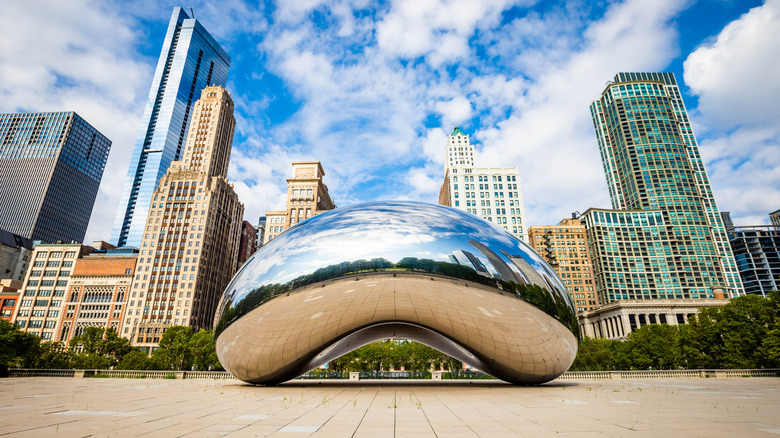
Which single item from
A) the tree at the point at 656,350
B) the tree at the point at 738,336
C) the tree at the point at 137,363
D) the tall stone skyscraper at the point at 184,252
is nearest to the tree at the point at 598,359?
the tree at the point at 656,350

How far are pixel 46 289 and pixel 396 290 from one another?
13947 cm

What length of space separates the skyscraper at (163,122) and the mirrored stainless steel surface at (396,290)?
595ft

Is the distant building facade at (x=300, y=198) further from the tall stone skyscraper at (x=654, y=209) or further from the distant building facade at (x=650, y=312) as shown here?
the tall stone skyscraper at (x=654, y=209)

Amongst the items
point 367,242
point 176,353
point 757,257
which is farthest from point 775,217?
point 367,242

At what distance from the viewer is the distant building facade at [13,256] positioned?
383 ft

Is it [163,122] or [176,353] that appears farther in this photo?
[163,122]

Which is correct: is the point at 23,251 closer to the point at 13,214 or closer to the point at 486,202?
the point at 13,214

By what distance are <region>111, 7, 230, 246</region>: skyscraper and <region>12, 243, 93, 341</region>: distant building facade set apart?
46850mm

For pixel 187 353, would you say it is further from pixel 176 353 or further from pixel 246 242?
pixel 246 242

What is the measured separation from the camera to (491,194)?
392 ft

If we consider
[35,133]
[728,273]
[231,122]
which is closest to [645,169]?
[728,273]

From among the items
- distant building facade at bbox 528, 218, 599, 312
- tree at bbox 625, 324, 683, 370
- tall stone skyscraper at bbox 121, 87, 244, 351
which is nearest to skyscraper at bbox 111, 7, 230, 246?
tall stone skyscraper at bbox 121, 87, 244, 351

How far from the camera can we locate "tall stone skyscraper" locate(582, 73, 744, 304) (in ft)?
423

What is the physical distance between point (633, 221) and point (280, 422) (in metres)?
158
